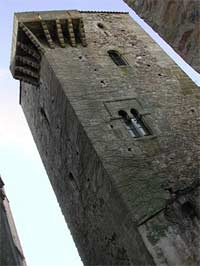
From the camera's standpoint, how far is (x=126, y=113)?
927cm

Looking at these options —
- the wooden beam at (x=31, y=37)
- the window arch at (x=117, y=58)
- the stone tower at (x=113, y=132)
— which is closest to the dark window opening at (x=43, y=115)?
A: the stone tower at (x=113, y=132)

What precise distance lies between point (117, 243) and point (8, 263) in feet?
8.91

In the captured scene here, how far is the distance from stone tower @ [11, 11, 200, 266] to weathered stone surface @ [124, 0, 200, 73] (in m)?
4.45

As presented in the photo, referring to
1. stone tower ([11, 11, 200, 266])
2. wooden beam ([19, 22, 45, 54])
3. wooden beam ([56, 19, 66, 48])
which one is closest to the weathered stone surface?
stone tower ([11, 11, 200, 266])

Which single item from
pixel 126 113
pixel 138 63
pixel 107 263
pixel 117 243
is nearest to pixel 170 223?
pixel 117 243

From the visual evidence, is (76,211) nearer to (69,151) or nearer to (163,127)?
(69,151)

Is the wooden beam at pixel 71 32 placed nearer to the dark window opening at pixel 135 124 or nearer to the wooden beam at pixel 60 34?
the wooden beam at pixel 60 34

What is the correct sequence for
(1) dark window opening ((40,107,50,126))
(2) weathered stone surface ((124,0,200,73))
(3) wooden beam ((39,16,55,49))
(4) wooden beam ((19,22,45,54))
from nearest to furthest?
(2) weathered stone surface ((124,0,200,73)) < (4) wooden beam ((19,22,45,54)) < (3) wooden beam ((39,16,55,49)) < (1) dark window opening ((40,107,50,126))

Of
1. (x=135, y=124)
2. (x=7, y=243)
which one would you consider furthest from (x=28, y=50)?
(x=7, y=243)

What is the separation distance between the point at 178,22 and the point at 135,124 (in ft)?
20.6

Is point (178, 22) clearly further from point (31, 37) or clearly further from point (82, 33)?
point (82, 33)

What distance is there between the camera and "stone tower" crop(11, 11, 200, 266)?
7180 mm

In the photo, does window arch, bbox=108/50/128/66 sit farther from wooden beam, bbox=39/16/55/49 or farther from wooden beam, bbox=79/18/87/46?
wooden beam, bbox=39/16/55/49

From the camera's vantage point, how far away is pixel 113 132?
8.64 m
